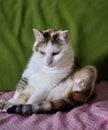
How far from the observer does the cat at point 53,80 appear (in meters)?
1.11

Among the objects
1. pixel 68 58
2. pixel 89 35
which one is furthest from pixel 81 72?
pixel 89 35

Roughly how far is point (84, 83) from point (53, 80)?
0.12 meters

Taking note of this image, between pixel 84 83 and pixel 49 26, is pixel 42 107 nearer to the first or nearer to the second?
pixel 84 83

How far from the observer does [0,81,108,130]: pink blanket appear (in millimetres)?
985

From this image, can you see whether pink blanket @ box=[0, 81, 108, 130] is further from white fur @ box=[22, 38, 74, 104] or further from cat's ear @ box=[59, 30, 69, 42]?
cat's ear @ box=[59, 30, 69, 42]

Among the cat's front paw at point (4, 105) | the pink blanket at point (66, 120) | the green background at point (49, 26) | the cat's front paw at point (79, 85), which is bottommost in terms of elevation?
the pink blanket at point (66, 120)

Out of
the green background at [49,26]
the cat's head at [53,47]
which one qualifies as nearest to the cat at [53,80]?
the cat's head at [53,47]

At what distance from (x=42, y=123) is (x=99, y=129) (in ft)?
0.63

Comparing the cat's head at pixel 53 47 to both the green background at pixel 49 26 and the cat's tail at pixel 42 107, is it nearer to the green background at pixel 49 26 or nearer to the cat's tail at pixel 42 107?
the cat's tail at pixel 42 107

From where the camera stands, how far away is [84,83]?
116cm

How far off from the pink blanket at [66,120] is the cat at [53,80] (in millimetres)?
32

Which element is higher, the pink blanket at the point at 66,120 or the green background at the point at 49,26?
the green background at the point at 49,26

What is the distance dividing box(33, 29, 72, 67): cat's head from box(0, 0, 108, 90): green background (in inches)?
11.0

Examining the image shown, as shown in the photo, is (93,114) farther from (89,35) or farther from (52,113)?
(89,35)
